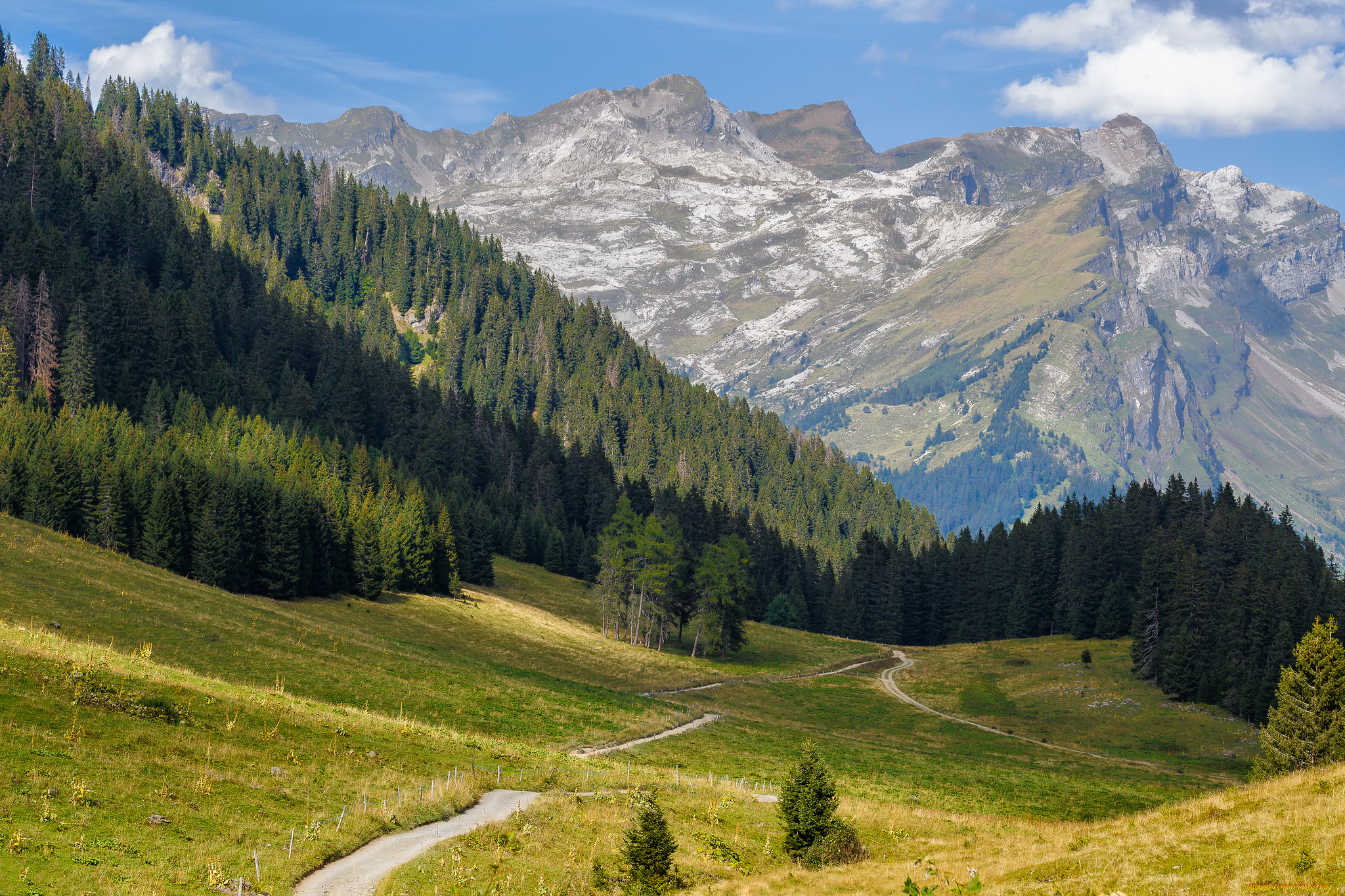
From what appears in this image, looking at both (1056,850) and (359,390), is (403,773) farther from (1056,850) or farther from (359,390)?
(359,390)

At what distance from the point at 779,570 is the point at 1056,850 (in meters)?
152

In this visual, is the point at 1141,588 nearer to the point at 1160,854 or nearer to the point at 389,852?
the point at 1160,854

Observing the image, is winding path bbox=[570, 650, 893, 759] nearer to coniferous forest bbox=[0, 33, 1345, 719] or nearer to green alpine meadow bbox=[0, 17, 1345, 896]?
green alpine meadow bbox=[0, 17, 1345, 896]

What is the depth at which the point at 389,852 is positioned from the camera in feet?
85.8

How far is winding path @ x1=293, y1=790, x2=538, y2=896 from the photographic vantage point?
22798mm

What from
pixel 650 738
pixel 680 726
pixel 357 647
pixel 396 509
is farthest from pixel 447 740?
pixel 396 509

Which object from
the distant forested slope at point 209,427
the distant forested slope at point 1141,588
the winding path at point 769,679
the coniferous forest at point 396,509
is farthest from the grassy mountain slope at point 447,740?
the distant forested slope at point 209,427

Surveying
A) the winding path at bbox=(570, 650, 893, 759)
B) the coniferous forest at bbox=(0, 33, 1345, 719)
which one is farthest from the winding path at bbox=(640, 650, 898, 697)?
the coniferous forest at bbox=(0, 33, 1345, 719)

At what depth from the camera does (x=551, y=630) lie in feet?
339

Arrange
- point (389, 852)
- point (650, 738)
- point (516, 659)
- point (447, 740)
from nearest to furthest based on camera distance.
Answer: point (389, 852)
point (447, 740)
point (650, 738)
point (516, 659)

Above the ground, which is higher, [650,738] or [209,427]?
[209,427]

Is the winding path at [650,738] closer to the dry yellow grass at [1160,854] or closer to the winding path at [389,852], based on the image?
the winding path at [389,852]

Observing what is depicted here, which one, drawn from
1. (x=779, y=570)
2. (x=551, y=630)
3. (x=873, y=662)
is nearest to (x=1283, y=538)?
(x=873, y=662)

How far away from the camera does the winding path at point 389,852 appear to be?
2280cm
